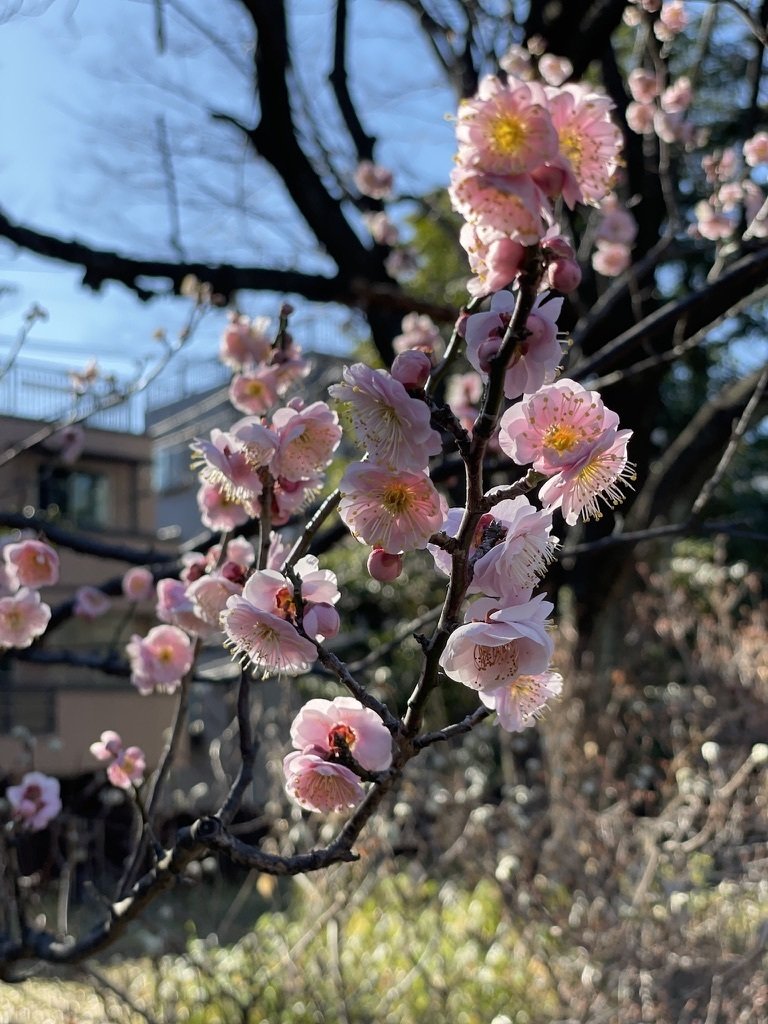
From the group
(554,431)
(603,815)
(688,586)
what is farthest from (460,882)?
(688,586)

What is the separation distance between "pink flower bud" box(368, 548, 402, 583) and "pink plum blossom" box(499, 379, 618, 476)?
13cm

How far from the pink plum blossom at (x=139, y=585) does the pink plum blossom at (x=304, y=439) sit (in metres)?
1.66

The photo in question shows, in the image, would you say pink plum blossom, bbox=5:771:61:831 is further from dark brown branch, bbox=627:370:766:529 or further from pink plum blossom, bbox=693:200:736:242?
dark brown branch, bbox=627:370:766:529

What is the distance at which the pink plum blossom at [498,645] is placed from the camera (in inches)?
32.7

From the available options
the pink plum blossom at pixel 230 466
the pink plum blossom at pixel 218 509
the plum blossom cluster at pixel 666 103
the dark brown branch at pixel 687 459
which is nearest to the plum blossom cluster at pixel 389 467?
the pink plum blossom at pixel 230 466

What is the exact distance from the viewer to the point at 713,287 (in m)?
2.30

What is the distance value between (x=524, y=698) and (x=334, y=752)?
7.7 inches

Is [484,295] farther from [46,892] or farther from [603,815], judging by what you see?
[46,892]

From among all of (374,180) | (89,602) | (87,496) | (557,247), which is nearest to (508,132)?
(557,247)

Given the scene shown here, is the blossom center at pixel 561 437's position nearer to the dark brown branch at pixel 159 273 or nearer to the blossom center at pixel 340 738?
the blossom center at pixel 340 738

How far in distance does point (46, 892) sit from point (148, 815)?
6703 millimetres

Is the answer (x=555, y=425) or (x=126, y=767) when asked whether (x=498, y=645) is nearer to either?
(x=555, y=425)

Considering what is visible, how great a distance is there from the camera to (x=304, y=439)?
118 cm

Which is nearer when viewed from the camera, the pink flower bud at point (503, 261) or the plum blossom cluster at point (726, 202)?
the pink flower bud at point (503, 261)
